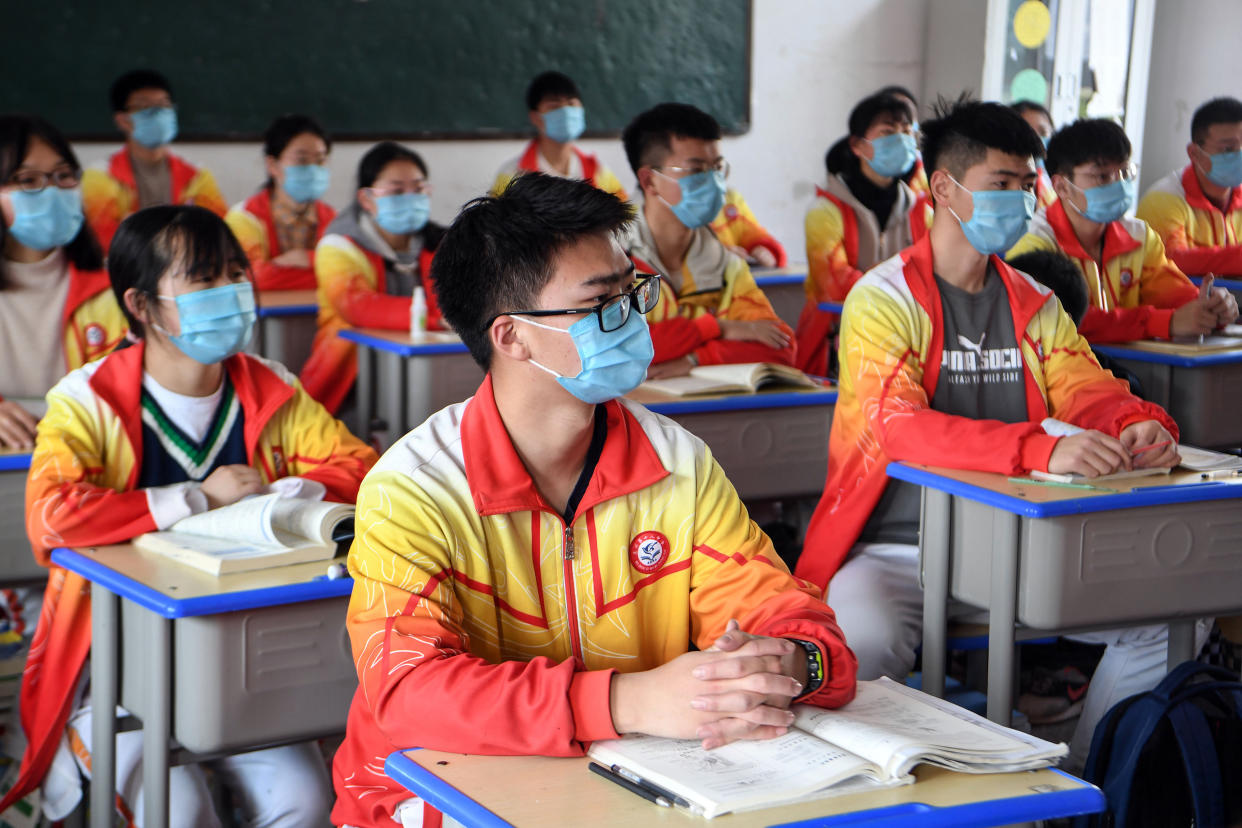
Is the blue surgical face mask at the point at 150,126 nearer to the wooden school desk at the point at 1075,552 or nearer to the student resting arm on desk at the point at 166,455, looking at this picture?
the student resting arm on desk at the point at 166,455

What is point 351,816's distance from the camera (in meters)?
1.64

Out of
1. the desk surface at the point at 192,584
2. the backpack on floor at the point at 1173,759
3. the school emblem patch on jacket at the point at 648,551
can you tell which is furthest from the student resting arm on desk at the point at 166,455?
the backpack on floor at the point at 1173,759

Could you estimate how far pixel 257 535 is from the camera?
7.16 ft

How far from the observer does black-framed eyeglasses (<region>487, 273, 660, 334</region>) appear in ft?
5.50

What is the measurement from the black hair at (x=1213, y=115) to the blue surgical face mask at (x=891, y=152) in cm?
114

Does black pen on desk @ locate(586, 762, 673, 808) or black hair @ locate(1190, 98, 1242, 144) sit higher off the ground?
black hair @ locate(1190, 98, 1242, 144)

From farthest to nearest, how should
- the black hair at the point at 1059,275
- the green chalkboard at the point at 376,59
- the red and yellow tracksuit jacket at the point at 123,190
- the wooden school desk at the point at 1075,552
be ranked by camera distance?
1. the green chalkboard at the point at 376,59
2. the red and yellow tracksuit jacket at the point at 123,190
3. the black hair at the point at 1059,275
4. the wooden school desk at the point at 1075,552

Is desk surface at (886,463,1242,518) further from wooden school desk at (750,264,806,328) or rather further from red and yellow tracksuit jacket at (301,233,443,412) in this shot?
wooden school desk at (750,264,806,328)

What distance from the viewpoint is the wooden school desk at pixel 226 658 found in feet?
6.49

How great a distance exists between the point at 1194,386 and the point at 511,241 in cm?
275

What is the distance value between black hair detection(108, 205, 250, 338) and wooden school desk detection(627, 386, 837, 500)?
1.17 m

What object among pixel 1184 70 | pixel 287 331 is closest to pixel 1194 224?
pixel 1184 70

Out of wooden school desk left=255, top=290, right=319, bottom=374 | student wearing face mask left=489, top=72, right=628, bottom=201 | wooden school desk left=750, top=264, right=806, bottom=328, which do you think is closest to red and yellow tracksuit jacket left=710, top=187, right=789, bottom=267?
wooden school desk left=750, top=264, right=806, bottom=328

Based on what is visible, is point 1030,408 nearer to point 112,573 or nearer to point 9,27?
point 112,573
